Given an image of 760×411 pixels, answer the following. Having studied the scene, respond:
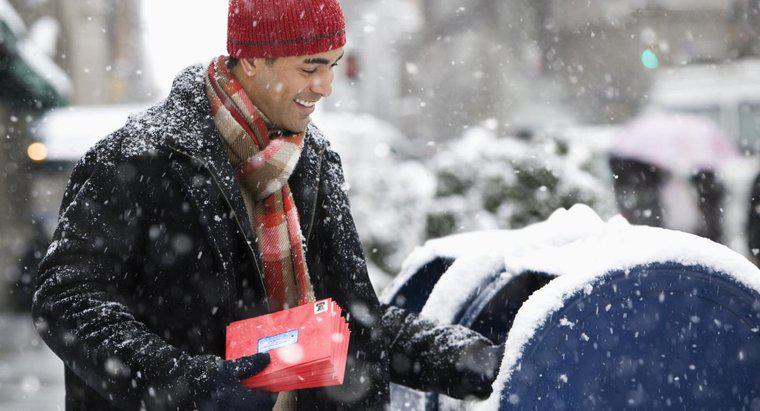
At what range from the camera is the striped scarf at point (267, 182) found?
2295 millimetres

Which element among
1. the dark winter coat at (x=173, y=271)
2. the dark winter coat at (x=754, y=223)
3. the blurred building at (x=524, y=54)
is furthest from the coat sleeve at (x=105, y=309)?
the blurred building at (x=524, y=54)

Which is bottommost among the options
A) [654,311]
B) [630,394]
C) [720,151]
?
[720,151]

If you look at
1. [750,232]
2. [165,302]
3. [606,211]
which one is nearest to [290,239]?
[165,302]

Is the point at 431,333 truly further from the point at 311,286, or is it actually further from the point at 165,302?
the point at 165,302

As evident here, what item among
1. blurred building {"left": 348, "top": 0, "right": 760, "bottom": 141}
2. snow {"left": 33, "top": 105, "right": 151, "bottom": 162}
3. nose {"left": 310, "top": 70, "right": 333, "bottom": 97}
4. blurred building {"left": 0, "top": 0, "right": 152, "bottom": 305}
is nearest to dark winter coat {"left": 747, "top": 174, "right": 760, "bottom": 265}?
nose {"left": 310, "top": 70, "right": 333, "bottom": 97}

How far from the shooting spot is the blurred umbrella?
22.1 ft

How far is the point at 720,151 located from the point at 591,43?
822 inches

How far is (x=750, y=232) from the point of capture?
223 inches

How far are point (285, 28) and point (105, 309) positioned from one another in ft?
2.61

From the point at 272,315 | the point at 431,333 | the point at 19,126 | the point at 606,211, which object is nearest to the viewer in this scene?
the point at 272,315

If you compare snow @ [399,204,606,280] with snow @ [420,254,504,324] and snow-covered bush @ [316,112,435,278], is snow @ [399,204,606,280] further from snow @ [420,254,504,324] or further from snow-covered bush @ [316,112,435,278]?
snow-covered bush @ [316,112,435,278]

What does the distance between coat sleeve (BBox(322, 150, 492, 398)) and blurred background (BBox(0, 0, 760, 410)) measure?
1.12 meters

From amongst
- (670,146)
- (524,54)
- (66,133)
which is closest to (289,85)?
(670,146)

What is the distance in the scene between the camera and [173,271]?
2188 millimetres
